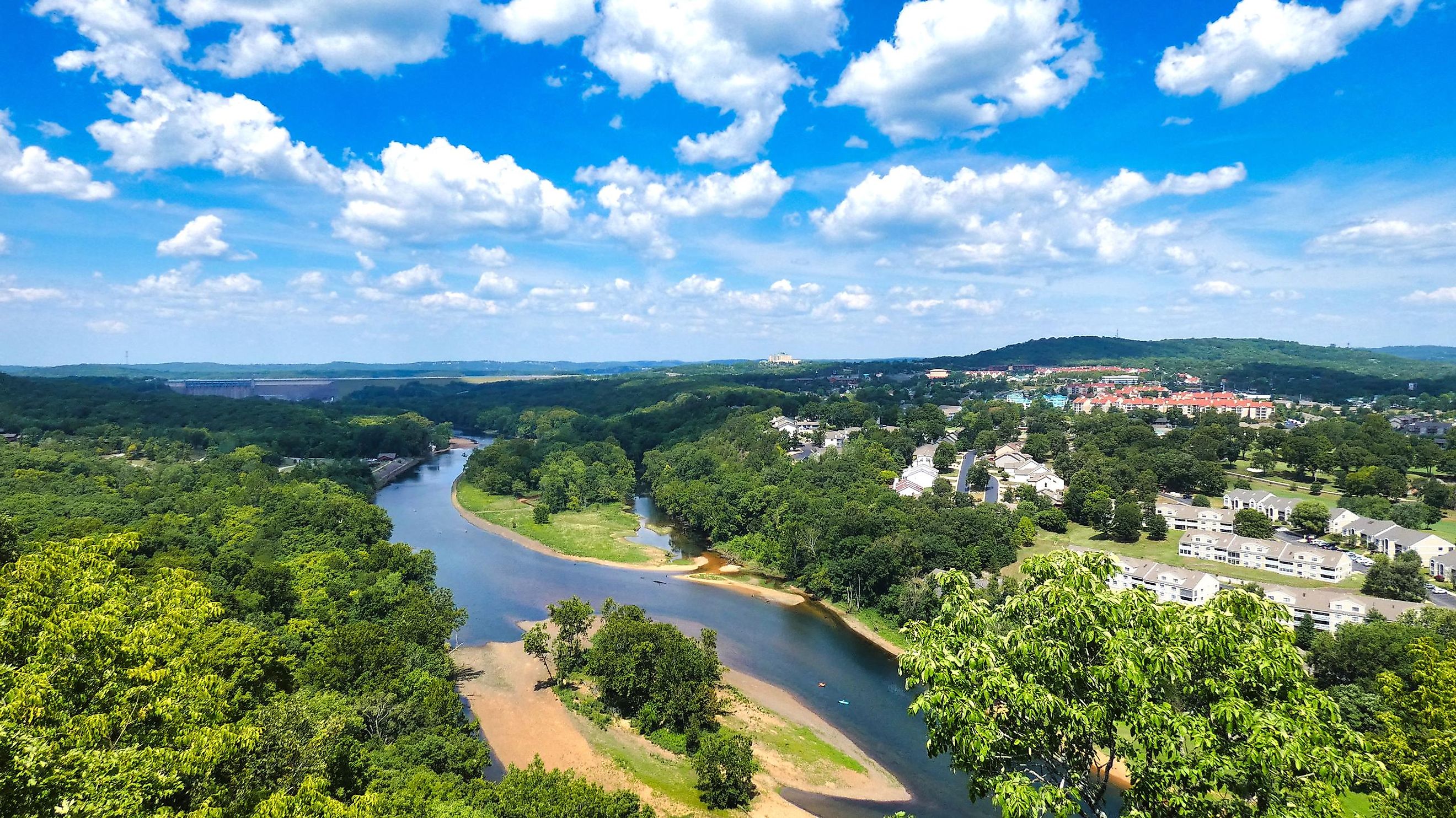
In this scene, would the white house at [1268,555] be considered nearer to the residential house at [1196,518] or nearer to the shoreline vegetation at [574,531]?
the residential house at [1196,518]

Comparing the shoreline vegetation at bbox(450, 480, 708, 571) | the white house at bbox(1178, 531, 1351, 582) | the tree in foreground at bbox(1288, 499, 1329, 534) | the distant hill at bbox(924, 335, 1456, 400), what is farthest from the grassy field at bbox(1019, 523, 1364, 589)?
the distant hill at bbox(924, 335, 1456, 400)

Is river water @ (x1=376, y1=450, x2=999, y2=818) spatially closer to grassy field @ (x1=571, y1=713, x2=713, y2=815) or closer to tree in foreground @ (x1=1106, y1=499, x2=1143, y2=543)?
grassy field @ (x1=571, y1=713, x2=713, y2=815)

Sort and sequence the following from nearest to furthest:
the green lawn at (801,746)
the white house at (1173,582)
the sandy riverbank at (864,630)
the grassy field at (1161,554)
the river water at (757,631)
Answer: the river water at (757,631) → the green lawn at (801,746) → the sandy riverbank at (864,630) → the white house at (1173,582) → the grassy field at (1161,554)

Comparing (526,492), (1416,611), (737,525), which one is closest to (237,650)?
(737,525)

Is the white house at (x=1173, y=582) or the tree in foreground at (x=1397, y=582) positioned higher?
the tree in foreground at (x=1397, y=582)

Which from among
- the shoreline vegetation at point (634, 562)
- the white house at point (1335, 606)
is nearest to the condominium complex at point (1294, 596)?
the white house at point (1335, 606)

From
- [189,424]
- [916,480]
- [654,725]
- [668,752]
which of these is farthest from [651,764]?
[189,424]

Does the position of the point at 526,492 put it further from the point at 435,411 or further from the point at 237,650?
the point at 435,411

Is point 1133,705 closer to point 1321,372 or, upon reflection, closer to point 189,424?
point 189,424
